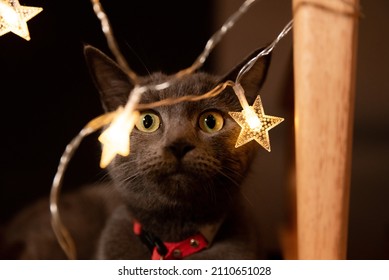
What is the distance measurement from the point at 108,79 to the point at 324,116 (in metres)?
0.39

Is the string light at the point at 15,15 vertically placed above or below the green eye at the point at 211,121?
above

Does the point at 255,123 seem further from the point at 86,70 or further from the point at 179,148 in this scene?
the point at 86,70

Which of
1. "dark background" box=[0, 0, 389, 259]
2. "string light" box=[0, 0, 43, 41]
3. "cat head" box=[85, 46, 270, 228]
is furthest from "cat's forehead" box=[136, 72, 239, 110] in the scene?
"string light" box=[0, 0, 43, 41]

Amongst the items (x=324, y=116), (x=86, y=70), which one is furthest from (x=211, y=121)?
(x=86, y=70)

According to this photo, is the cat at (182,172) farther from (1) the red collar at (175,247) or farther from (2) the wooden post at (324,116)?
(2) the wooden post at (324,116)

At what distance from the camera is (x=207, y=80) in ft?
2.48

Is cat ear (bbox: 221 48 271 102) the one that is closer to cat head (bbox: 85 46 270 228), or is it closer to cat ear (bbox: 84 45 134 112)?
cat head (bbox: 85 46 270 228)

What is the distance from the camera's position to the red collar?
2.53 ft

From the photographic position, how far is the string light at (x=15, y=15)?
663 mm

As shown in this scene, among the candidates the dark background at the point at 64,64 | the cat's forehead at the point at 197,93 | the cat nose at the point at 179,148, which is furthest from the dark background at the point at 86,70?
the cat nose at the point at 179,148

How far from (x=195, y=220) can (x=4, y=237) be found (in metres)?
0.49

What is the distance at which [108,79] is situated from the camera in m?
0.76

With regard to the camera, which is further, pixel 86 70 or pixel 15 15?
pixel 86 70
